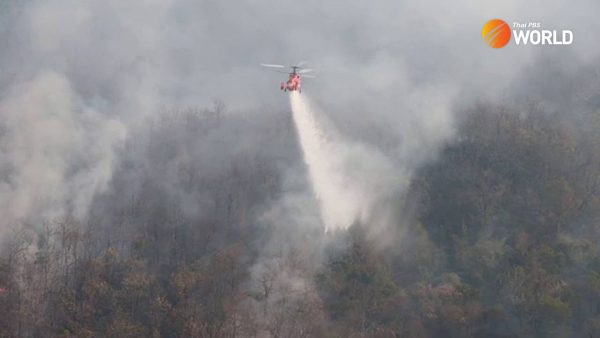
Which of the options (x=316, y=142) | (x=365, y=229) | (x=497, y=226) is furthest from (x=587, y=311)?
(x=316, y=142)

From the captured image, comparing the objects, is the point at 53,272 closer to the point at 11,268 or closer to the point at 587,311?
the point at 11,268

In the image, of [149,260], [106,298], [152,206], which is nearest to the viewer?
[106,298]

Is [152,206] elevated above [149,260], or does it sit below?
above

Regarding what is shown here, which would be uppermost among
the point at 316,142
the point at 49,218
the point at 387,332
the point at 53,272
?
the point at 316,142

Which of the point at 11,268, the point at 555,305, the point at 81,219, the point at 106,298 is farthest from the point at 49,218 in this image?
the point at 555,305

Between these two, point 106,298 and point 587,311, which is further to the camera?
point 106,298

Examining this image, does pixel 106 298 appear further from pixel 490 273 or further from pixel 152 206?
pixel 490 273

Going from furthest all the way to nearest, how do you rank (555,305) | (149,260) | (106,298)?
1. (149,260)
2. (106,298)
3. (555,305)

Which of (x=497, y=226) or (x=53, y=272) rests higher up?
(x=497, y=226)

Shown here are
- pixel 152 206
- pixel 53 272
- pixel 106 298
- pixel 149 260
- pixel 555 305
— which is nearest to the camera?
pixel 555 305

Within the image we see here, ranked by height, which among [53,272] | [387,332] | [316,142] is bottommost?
[387,332]
